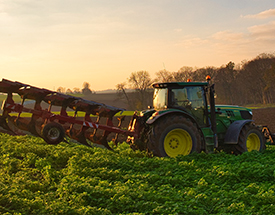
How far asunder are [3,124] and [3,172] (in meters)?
2.36

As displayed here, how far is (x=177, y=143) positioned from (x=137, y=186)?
2884mm

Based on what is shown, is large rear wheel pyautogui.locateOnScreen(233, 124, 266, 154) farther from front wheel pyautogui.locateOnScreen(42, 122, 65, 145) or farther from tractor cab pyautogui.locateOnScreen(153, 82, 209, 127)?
front wheel pyautogui.locateOnScreen(42, 122, 65, 145)

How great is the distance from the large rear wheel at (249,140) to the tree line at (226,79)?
129ft

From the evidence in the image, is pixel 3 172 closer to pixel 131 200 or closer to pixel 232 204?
pixel 131 200

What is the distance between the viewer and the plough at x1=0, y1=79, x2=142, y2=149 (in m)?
7.97

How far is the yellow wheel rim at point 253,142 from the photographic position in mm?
9457

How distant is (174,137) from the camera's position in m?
8.22

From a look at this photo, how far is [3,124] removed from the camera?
8586 mm

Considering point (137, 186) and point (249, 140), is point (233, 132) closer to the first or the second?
point (249, 140)

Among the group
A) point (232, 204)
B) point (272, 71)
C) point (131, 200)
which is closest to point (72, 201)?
point (131, 200)

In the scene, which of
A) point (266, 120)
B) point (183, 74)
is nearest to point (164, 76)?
point (183, 74)

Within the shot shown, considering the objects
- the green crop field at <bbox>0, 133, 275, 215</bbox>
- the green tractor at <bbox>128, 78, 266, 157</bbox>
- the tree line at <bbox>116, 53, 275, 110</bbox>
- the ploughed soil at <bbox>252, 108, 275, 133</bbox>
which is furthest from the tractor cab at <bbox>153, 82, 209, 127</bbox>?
the tree line at <bbox>116, 53, 275, 110</bbox>

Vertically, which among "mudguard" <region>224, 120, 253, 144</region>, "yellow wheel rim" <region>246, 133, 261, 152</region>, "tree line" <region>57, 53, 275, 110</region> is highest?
"tree line" <region>57, 53, 275, 110</region>

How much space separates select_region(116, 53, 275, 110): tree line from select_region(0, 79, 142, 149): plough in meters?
40.3
